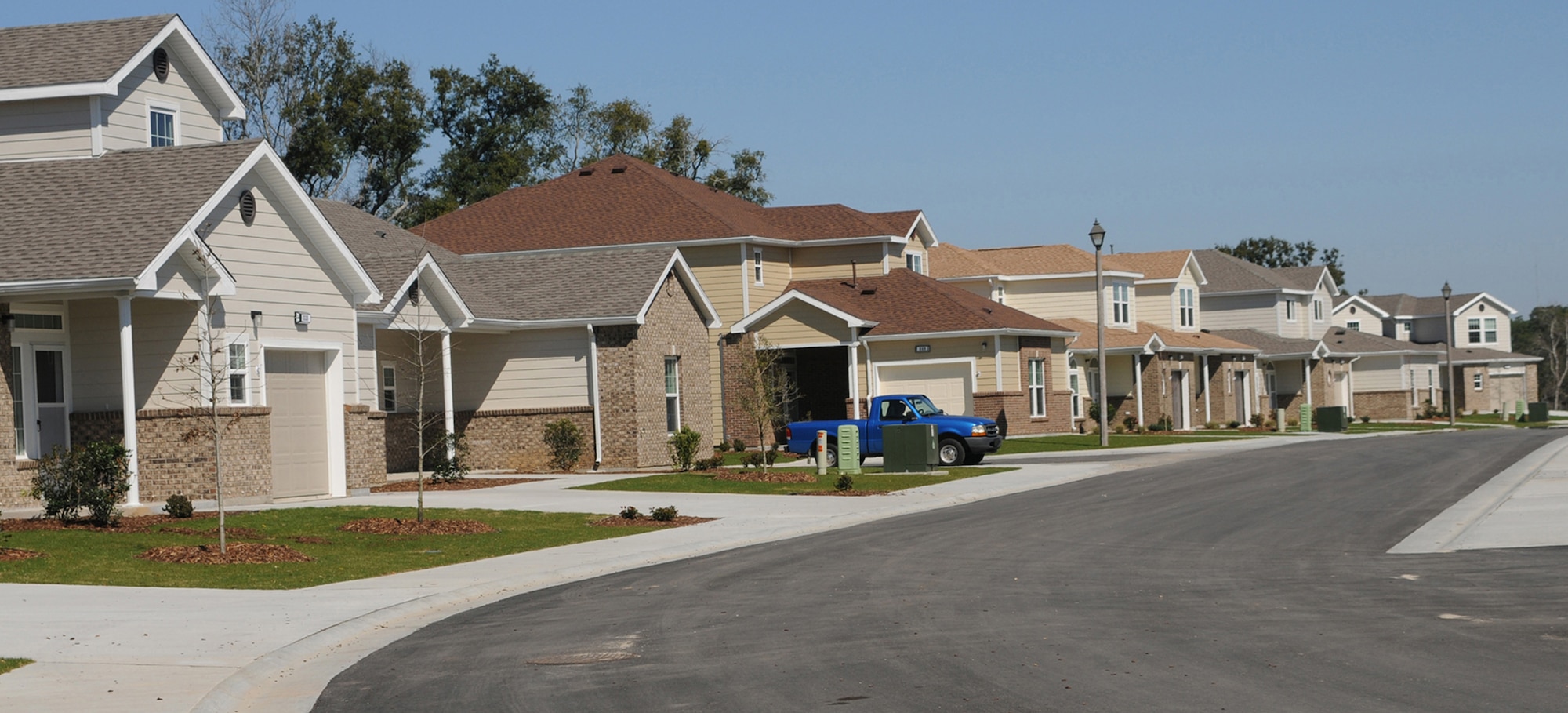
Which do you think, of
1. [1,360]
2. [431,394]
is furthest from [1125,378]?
[1,360]

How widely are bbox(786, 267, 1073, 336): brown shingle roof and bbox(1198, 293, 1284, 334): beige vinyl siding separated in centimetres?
2705

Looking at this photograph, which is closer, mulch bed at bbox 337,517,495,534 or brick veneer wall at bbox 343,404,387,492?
mulch bed at bbox 337,517,495,534

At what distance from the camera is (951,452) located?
36.9m

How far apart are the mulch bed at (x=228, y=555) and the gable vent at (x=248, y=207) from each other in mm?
8297

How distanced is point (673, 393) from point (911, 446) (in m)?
7.87

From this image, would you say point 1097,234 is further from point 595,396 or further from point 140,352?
point 140,352

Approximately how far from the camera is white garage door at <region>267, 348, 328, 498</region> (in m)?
26.1

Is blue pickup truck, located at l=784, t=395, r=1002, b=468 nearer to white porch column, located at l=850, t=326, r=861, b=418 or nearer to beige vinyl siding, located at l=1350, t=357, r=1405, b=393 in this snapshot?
white porch column, located at l=850, t=326, r=861, b=418

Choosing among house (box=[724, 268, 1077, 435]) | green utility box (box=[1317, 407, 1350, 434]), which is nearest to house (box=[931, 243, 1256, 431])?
green utility box (box=[1317, 407, 1350, 434])

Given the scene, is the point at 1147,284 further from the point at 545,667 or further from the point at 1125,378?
the point at 545,667

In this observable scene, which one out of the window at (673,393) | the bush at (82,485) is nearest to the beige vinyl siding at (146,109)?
the bush at (82,485)

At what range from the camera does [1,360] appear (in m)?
22.3

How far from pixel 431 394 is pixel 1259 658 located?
2884 cm

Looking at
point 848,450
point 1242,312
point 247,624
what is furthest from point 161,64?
point 1242,312
